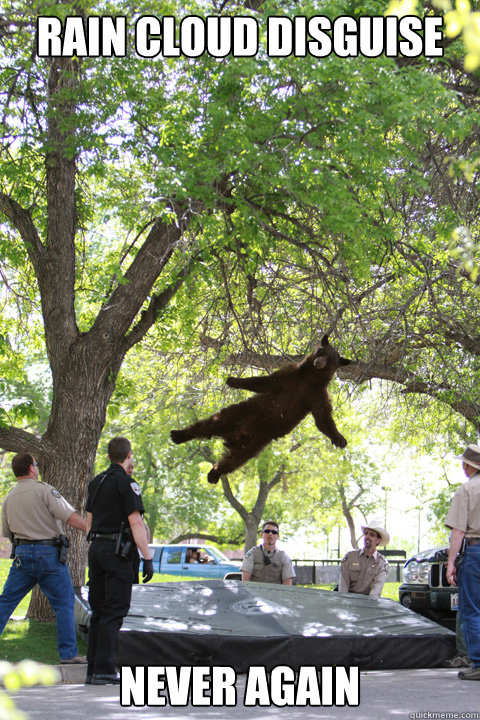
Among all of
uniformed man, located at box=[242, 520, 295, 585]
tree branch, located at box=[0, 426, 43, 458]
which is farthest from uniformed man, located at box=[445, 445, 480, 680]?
tree branch, located at box=[0, 426, 43, 458]

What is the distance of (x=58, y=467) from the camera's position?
32.3ft

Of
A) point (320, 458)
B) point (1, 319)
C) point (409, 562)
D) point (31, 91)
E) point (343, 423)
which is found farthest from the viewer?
point (320, 458)

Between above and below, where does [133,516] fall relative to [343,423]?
below

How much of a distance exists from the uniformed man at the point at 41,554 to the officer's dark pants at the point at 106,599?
0.73 m

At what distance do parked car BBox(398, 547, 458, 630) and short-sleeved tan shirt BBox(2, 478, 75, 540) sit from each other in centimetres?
616

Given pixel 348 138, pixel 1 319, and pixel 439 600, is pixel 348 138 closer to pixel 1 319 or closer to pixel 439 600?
pixel 439 600

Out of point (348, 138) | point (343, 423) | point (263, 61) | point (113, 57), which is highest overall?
point (113, 57)

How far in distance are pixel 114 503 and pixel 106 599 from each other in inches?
26.2

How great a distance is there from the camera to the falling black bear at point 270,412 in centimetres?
782

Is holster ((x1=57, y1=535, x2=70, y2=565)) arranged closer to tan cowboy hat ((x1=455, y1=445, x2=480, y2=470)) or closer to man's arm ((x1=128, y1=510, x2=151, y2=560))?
man's arm ((x1=128, y1=510, x2=151, y2=560))

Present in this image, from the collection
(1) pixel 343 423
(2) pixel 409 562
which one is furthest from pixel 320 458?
(2) pixel 409 562

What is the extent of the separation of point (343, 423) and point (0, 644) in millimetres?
17601

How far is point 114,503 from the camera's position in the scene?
5.71 m

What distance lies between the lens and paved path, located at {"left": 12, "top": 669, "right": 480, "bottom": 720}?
456cm
